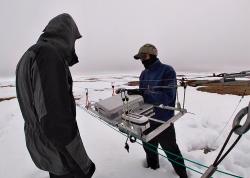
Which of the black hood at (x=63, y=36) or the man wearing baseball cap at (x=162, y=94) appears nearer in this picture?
the black hood at (x=63, y=36)

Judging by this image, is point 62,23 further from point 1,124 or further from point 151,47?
point 1,124

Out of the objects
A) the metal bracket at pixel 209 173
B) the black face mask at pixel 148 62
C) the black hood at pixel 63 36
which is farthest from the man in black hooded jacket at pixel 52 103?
the black face mask at pixel 148 62

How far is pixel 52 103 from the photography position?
6.13 feet

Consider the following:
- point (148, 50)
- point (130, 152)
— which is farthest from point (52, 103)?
point (130, 152)

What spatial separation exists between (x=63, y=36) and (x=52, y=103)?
70 cm

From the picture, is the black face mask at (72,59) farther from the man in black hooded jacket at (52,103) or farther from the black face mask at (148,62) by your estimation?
the black face mask at (148,62)

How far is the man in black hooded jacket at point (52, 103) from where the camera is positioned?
1.87m

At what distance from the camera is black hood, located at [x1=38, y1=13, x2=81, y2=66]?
2.16m

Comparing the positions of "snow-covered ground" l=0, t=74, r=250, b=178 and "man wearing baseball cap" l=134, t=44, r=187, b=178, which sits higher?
"man wearing baseball cap" l=134, t=44, r=187, b=178

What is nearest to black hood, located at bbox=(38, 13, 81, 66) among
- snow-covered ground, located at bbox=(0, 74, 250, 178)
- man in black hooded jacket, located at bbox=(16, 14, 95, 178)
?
man in black hooded jacket, located at bbox=(16, 14, 95, 178)

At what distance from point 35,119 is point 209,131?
219 inches

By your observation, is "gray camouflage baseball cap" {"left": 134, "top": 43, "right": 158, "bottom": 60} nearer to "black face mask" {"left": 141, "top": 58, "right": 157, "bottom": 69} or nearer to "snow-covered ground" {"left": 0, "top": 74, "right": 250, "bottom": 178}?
"black face mask" {"left": 141, "top": 58, "right": 157, "bottom": 69}

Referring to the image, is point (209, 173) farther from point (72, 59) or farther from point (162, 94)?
point (162, 94)

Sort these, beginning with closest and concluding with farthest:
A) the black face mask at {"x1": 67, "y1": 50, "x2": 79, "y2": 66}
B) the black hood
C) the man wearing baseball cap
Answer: the black hood, the black face mask at {"x1": 67, "y1": 50, "x2": 79, "y2": 66}, the man wearing baseball cap
